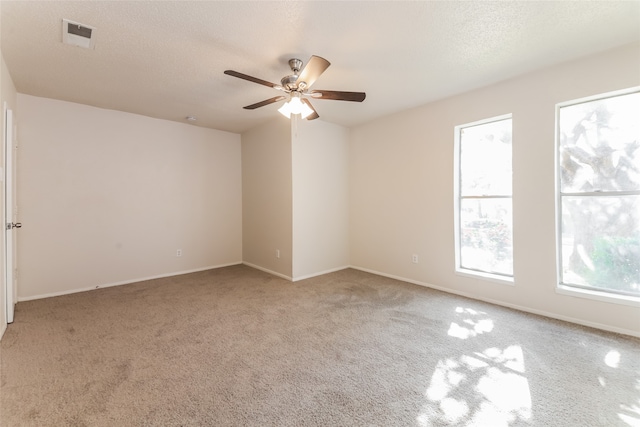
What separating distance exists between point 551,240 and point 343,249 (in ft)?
9.58

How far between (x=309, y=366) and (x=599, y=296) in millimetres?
2793

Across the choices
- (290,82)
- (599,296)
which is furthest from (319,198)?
(599,296)

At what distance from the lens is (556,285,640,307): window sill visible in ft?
Answer: 7.94

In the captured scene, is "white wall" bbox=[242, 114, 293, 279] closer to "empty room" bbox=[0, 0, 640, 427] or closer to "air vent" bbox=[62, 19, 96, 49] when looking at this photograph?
"empty room" bbox=[0, 0, 640, 427]

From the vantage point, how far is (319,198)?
4.52m

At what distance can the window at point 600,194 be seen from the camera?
2502mm

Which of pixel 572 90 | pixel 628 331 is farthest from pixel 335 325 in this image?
pixel 572 90

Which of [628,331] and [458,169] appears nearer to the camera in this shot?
[628,331]

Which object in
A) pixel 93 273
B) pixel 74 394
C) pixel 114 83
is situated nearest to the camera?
pixel 74 394

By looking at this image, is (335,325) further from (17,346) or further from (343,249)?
(17,346)

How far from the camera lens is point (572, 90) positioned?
8.76ft

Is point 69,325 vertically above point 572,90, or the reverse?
point 572,90

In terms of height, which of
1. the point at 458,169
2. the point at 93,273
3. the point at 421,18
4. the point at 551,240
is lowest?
the point at 93,273

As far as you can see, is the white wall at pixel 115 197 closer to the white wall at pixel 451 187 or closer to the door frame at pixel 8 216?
the door frame at pixel 8 216
